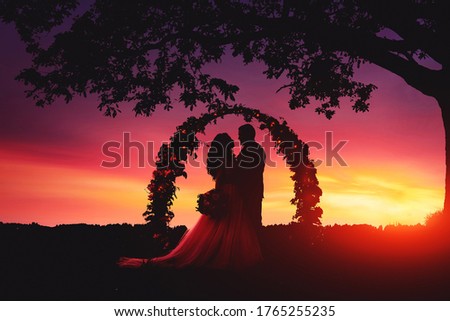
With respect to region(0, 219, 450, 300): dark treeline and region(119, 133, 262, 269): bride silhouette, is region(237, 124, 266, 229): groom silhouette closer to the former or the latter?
region(119, 133, 262, 269): bride silhouette

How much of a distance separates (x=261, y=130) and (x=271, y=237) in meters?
4.37

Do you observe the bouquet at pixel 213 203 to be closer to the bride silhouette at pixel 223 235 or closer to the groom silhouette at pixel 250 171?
the bride silhouette at pixel 223 235

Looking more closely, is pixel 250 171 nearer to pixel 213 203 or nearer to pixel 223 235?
pixel 213 203

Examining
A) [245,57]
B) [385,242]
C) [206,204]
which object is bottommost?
[385,242]

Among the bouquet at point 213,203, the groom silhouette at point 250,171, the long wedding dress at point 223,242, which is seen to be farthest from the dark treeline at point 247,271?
the bouquet at point 213,203

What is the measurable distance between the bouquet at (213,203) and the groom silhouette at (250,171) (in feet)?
1.73

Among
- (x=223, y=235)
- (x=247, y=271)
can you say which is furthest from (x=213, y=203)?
(x=247, y=271)

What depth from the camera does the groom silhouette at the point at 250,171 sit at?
36.2ft

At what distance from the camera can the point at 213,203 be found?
10773 millimetres

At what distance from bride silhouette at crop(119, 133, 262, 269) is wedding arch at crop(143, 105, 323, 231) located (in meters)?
1.26

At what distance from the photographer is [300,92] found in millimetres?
17953
